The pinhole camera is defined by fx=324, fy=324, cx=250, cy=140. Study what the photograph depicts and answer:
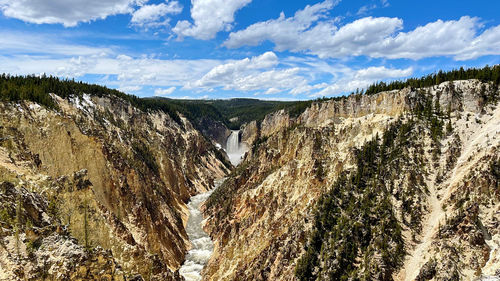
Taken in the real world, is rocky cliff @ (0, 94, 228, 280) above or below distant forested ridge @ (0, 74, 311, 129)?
below

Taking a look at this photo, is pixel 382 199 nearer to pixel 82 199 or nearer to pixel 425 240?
pixel 425 240

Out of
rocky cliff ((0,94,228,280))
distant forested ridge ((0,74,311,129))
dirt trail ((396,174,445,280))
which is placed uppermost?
distant forested ridge ((0,74,311,129))

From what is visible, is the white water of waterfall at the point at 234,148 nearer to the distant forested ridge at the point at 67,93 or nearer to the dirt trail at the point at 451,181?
the distant forested ridge at the point at 67,93

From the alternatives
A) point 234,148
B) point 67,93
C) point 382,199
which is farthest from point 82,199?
point 234,148

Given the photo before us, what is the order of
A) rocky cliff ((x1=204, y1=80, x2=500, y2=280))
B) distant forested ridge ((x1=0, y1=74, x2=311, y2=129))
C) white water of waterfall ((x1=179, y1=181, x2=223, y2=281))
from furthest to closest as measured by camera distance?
white water of waterfall ((x1=179, y1=181, x2=223, y2=281)), distant forested ridge ((x1=0, y1=74, x2=311, y2=129)), rocky cliff ((x1=204, y1=80, x2=500, y2=280))

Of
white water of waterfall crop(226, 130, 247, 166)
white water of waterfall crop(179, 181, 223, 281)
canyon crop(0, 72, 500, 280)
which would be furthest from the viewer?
white water of waterfall crop(226, 130, 247, 166)

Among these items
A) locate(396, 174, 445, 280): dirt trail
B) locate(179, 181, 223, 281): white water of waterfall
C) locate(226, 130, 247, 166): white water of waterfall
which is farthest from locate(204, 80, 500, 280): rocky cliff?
locate(226, 130, 247, 166): white water of waterfall

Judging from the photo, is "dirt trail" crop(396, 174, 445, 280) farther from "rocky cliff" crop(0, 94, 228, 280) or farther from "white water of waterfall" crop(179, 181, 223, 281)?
"white water of waterfall" crop(179, 181, 223, 281)
